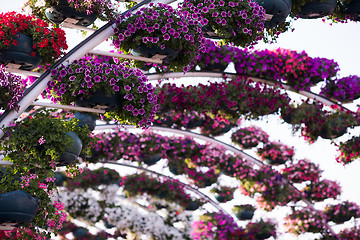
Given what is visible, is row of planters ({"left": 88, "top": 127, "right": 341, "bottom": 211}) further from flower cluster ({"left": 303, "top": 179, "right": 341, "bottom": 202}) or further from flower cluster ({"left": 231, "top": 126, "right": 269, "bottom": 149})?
flower cluster ({"left": 231, "top": 126, "right": 269, "bottom": 149})

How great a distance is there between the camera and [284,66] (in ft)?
28.6

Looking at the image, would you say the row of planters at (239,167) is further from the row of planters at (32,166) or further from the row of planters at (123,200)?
the row of planters at (32,166)

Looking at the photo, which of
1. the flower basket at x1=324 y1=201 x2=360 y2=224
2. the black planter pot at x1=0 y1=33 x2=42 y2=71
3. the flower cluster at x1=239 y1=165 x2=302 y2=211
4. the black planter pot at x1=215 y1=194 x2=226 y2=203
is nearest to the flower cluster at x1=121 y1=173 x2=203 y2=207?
the black planter pot at x1=215 y1=194 x2=226 y2=203

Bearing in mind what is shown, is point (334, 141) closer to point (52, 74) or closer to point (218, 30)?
point (218, 30)

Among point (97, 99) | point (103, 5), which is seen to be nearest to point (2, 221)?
point (97, 99)

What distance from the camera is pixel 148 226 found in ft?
41.1

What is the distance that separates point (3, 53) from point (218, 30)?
184 centimetres

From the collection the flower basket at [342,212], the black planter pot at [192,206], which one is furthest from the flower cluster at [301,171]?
the black planter pot at [192,206]

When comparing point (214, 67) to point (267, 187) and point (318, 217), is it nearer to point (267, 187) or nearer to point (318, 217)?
point (267, 187)

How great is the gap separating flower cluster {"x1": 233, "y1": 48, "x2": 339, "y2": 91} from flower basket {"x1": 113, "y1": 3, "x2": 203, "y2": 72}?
13.2ft

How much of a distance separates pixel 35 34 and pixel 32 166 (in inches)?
44.4

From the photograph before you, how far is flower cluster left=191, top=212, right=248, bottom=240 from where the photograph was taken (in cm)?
1203

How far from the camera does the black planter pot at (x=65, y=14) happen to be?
436 centimetres

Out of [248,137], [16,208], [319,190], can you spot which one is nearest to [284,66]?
[248,137]
